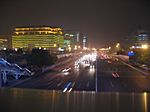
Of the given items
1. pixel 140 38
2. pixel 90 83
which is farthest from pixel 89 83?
pixel 140 38

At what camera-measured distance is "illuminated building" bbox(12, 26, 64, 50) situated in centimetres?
16362

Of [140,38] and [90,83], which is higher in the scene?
[140,38]

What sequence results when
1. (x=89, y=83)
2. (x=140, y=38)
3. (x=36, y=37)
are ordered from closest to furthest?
(x=89, y=83), (x=36, y=37), (x=140, y=38)

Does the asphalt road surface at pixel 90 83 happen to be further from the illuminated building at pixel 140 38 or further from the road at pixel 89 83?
the illuminated building at pixel 140 38

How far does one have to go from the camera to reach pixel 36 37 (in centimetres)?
16450

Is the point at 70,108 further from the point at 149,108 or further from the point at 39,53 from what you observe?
the point at 39,53

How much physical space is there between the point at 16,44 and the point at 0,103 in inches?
5965

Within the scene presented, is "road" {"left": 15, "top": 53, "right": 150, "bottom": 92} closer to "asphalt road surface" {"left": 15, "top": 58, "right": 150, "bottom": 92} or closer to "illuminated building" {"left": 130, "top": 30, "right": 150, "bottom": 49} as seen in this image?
"asphalt road surface" {"left": 15, "top": 58, "right": 150, "bottom": 92}

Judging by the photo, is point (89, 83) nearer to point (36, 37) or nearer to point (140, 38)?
point (36, 37)

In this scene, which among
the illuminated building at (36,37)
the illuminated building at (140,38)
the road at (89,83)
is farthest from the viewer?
the illuminated building at (140,38)

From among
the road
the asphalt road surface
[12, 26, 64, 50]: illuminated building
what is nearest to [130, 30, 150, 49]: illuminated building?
[12, 26, 64, 50]: illuminated building

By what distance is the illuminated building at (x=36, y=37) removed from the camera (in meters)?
164

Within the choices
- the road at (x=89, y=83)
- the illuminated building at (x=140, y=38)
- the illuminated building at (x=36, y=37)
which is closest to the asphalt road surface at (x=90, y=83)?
the road at (x=89, y=83)

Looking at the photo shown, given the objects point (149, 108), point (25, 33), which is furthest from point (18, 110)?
point (25, 33)
